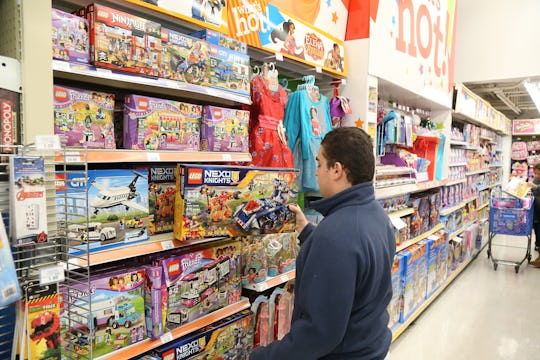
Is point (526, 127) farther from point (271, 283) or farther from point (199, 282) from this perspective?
point (199, 282)

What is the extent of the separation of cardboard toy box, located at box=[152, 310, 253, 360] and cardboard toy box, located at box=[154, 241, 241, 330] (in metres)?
0.09

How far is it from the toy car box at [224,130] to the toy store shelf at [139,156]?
5 cm

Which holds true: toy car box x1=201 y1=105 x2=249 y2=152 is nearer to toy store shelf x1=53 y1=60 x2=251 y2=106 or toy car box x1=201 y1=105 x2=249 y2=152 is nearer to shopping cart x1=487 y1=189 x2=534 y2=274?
toy store shelf x1=53 y1=60 x2=251 y2=106

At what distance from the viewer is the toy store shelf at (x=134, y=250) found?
5.27 ft

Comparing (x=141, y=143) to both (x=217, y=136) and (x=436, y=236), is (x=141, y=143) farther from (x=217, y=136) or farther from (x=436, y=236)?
(x=436, y=236)

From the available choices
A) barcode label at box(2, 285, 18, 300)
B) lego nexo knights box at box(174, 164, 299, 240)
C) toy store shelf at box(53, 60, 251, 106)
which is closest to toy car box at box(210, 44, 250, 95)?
toy store shelf at box(53, 60, 251, 106)

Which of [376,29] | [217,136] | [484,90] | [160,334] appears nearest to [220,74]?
[217,136]

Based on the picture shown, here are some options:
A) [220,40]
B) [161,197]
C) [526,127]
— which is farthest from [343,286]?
[526,127]

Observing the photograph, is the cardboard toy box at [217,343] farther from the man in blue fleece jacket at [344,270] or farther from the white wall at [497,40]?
the white wall at [497,40]

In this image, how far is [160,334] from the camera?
1.90 meters

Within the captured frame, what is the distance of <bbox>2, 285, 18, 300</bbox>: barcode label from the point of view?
1.08 meters

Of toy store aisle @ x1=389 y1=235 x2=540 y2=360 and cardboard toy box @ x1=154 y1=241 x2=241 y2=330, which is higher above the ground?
cardboard toy box @ x1=154 y1=241 x2=241 y2=330

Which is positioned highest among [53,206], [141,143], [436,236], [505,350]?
[141,143]

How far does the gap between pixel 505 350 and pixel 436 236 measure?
1533mm
